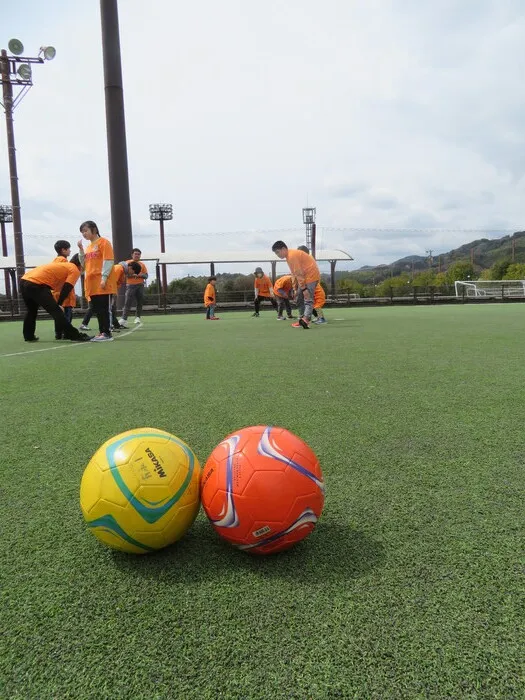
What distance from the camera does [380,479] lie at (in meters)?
2.30

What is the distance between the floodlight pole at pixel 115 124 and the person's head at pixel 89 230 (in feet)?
46.8

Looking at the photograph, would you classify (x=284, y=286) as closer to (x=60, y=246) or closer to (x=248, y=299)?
(x=60, y=246)

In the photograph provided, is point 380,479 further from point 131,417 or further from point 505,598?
point 131,417

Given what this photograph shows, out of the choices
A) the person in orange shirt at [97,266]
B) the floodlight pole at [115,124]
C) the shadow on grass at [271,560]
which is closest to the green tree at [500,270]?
the floodlight pole at [115,124]

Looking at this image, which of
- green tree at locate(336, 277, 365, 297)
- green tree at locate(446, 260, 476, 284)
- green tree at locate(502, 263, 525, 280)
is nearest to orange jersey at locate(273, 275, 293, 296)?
green tree at locate(336, 277, 365, 297)

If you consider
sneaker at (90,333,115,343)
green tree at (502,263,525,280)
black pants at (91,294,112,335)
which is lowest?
sneaker at (90,333,115,343)

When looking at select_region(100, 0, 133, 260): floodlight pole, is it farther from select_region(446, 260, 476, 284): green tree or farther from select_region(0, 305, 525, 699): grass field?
select_region(446, 260, 476, 284): green tree

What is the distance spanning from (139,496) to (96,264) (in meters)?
7.63

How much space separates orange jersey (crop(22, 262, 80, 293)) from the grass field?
5.35m

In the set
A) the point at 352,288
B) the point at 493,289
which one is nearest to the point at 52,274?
the point at 493,289

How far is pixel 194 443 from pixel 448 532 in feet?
5.12

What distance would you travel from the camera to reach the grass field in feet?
3.82

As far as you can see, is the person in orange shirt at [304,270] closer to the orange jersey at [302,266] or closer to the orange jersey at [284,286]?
the orange jersey at [302,266]

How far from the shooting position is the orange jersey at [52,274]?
322 inches
